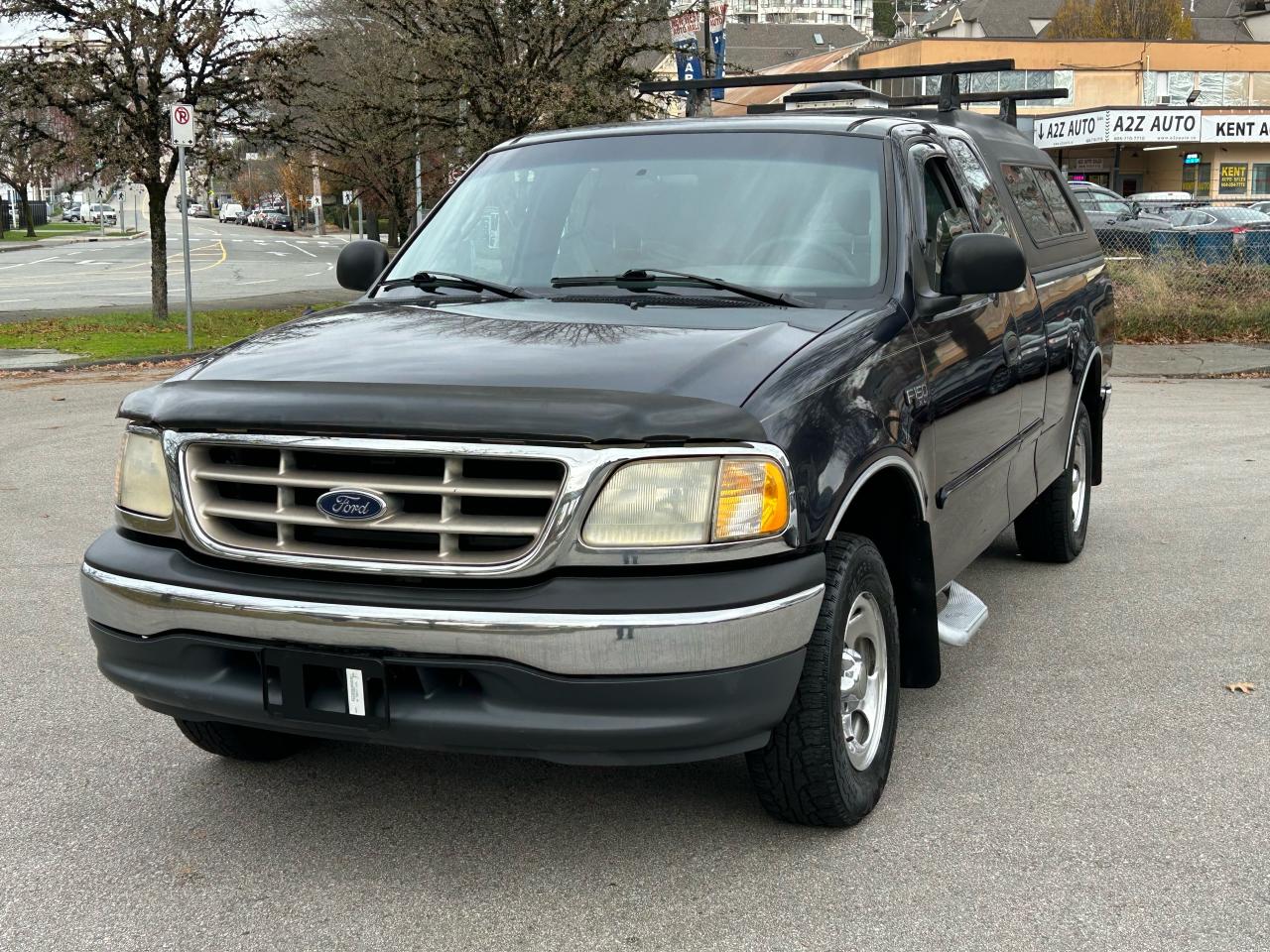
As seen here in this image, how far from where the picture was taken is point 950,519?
4605 mm

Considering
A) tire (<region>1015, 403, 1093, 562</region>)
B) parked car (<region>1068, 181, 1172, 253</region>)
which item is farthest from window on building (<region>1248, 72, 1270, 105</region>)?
tire (<region>1015, 403, 1093, 562</region>)

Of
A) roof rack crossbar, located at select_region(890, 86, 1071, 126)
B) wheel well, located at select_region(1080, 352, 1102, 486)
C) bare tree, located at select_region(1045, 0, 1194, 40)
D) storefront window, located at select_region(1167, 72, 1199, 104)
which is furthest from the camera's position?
bare tree, located at select_region(1045, 0, 1194, 40)

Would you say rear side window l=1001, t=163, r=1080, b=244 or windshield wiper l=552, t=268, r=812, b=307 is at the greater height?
rear side window l=1001, t=163, r=1080, b=244

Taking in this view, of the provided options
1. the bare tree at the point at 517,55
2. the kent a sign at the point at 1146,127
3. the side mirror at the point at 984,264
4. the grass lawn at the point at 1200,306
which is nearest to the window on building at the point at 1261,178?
the kent a sign at the point at 1146,127

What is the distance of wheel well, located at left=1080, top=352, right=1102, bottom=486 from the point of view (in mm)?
6973

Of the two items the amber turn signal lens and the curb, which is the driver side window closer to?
the amber turn signal lens

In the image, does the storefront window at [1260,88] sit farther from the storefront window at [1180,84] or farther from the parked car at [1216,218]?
the parked car at [1216,218]

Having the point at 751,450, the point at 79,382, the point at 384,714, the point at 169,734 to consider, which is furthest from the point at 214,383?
the point at 79,382

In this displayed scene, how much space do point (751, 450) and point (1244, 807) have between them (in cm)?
189

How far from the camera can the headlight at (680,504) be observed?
10.5ft

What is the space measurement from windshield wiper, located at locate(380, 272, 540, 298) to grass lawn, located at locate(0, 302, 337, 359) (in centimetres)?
1357

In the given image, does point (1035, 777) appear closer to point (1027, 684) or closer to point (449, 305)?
point (1027, 684)

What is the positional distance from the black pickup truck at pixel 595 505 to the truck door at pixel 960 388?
3 centimetres

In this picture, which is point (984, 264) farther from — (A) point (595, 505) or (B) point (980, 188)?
(A) point (595, 505)
